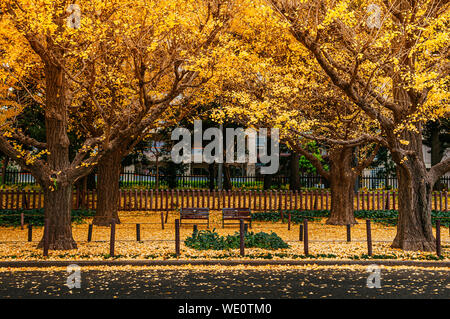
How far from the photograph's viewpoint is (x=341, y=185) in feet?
66.9

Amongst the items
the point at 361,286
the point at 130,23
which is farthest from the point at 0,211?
the point at 361,286

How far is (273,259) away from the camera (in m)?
11.8

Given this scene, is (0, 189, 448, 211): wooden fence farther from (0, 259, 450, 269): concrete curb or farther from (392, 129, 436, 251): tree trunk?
(0, 259, 450, 269): concrete curb

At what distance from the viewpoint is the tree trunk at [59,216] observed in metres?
13.0

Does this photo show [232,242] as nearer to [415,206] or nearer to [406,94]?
[415,206]

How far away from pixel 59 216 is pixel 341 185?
12765 mm

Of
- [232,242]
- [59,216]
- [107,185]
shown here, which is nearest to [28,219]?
[107,185]

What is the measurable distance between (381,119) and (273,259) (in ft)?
17.4

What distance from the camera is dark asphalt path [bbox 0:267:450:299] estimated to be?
8.02m

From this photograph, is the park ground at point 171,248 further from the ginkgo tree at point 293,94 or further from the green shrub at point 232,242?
the ginkgo tree at point 293,94

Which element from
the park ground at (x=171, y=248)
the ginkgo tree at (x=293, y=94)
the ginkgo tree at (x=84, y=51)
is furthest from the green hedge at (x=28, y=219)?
the ginkgo tree at (x=293, y=94)

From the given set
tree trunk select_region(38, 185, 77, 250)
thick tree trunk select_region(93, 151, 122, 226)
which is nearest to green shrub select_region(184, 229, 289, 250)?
tree trunk select_region(38, 185, 77, 250)

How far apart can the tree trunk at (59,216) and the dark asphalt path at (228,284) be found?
2.61m

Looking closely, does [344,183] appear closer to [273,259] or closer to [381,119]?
[381,119]
